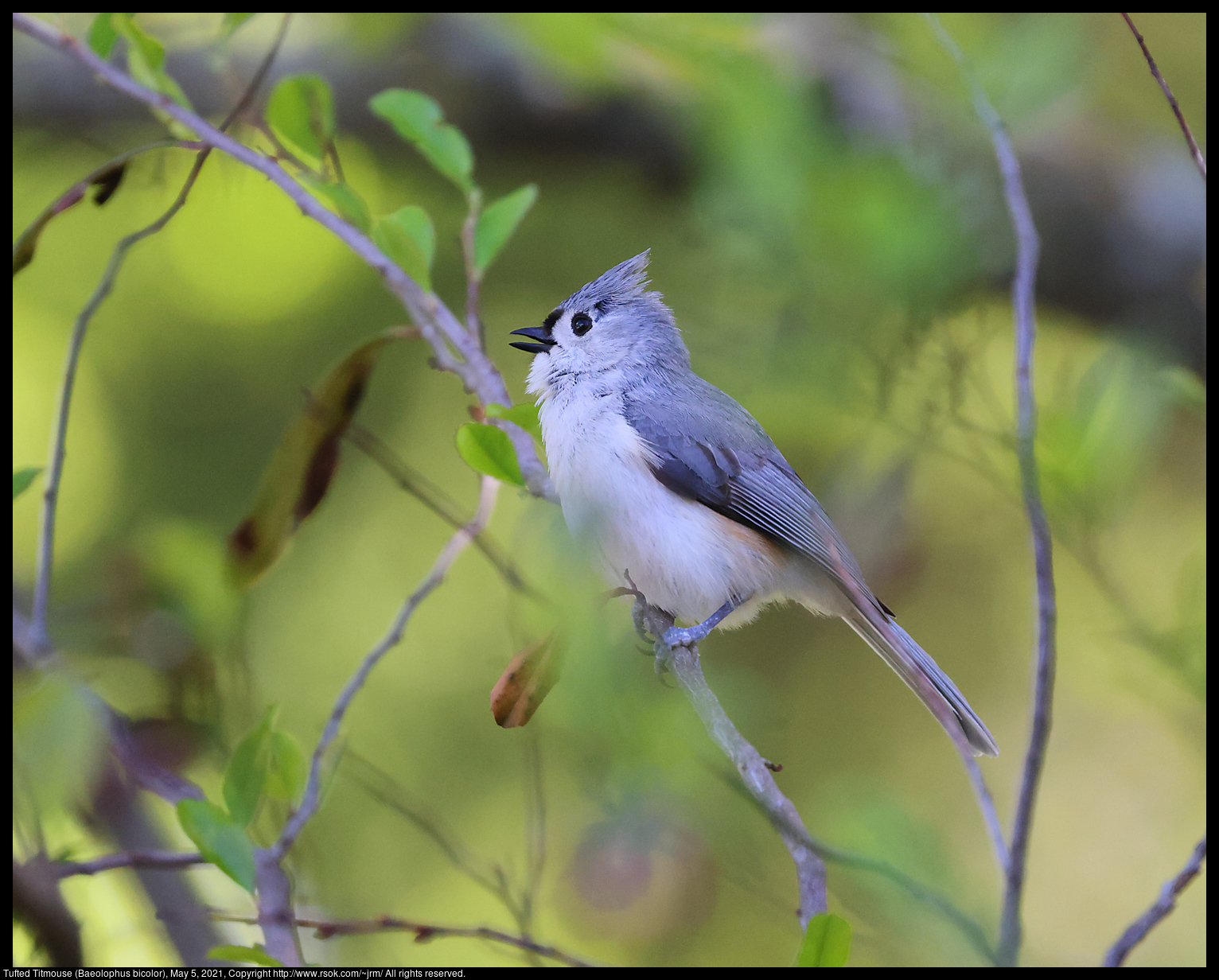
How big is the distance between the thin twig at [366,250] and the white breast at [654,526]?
0.17 m

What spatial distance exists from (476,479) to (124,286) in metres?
1.05

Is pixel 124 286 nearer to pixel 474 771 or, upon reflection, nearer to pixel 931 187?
pixel 474 771

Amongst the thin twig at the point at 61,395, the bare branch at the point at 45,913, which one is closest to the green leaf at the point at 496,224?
the thin twig at the point at 61,395

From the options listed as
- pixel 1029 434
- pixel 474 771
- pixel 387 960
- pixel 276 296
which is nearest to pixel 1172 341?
pixel 1029 434

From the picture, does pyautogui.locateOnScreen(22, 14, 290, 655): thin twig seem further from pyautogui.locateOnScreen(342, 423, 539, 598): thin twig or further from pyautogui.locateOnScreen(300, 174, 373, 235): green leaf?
pyautogui.locateOnScreen(342, 423, 539, 598): thin twig

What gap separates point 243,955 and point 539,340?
107 centimetres

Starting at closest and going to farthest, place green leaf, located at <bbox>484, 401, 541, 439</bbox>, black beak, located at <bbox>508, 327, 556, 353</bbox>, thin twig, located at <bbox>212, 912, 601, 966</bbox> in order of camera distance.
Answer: thin twig, located at <bbox>212, 912, 601, 966</bbox> < green leaf, located at <bbox>484, 401, 541, 439</bbox> < black beak, located at <bbox>508, 327, 556, 353</bbox>

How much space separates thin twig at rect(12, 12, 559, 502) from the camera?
995 millimetres

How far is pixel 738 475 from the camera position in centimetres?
146

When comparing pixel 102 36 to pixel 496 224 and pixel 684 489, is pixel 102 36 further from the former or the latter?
pixel 684 489

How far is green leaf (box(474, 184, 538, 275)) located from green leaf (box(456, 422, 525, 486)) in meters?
0.33

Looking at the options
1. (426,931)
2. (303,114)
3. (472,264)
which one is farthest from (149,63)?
(426,931)

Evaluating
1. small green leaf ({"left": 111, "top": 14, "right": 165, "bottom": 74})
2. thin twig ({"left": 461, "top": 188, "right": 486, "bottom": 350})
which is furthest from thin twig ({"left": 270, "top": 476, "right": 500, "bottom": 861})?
small green leaf ({"left": 111, "top": 14, "right": 165, "bottom": 74})

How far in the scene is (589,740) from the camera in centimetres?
73
